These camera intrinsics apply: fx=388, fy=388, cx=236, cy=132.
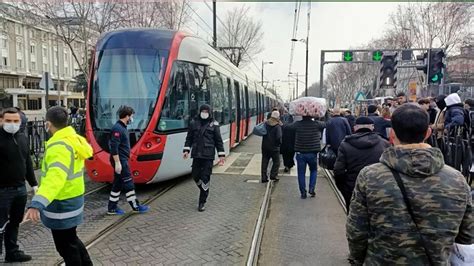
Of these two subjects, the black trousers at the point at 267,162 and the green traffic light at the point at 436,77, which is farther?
the green traffic light at the point at 436,77

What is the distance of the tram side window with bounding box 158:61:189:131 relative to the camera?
7.80 m

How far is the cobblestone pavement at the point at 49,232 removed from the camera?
15.4 feet

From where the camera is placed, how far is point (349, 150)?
421 cm

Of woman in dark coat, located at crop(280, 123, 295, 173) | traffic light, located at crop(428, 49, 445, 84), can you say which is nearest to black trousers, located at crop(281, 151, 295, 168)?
woman in dark coat, located at crop(280, 123, 295, 173)

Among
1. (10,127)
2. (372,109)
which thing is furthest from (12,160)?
(372,109)

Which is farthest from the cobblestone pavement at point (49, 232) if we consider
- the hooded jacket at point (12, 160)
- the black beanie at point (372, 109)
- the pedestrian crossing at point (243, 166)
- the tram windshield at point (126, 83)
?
the black beanie at point (372, 109)

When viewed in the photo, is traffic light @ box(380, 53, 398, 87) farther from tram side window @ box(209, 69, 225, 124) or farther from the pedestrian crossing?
tram side window @ box(209, 69, 225, 124)

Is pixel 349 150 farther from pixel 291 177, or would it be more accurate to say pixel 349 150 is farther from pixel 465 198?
pixel 291 177

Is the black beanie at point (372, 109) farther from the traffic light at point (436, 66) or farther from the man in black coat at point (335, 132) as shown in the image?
the traffic light at point (436, 66)

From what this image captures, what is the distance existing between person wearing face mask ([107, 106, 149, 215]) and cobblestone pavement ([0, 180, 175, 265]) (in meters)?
0.31

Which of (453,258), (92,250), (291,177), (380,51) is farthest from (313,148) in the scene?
(380,51)

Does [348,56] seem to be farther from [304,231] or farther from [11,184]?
[11,184]

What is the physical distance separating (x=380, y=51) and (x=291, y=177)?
10.9 meters

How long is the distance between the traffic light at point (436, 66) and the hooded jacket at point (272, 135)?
8.13 metres
